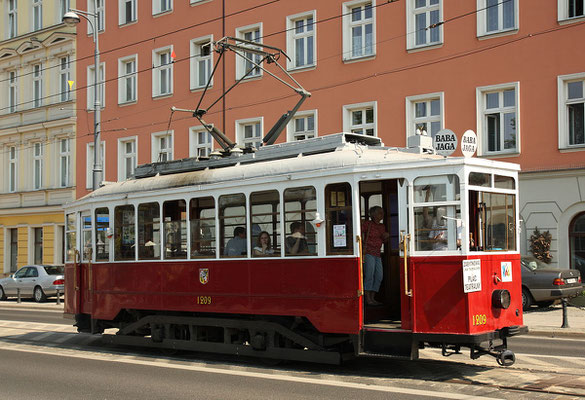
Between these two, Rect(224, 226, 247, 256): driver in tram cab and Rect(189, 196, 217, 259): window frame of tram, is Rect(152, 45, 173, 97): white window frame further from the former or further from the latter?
Rect(224, 226, 247, 256): driver in tram cab

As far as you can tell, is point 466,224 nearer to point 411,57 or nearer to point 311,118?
point 411,57

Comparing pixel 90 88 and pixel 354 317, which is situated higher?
pixel 90 88

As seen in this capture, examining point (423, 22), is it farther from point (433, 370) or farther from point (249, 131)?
point (433, 370)

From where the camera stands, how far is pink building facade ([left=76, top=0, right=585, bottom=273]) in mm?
21469

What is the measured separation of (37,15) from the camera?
127ft

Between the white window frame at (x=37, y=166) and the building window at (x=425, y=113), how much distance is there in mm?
20754

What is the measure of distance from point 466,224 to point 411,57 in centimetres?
1610

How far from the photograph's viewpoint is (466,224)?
30.4 ft

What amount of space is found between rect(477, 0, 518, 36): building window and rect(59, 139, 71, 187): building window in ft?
69.5

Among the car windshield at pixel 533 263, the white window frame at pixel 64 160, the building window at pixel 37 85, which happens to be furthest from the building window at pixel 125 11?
the car windshield at pixel 533 263

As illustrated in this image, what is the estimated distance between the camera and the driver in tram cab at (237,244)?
11.4 metres

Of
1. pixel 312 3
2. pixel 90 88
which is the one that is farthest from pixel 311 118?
pixel 90 88

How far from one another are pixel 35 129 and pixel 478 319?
107ft

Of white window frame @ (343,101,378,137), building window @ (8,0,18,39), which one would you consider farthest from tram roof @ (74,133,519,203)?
building window @ (8,0,18,39)
